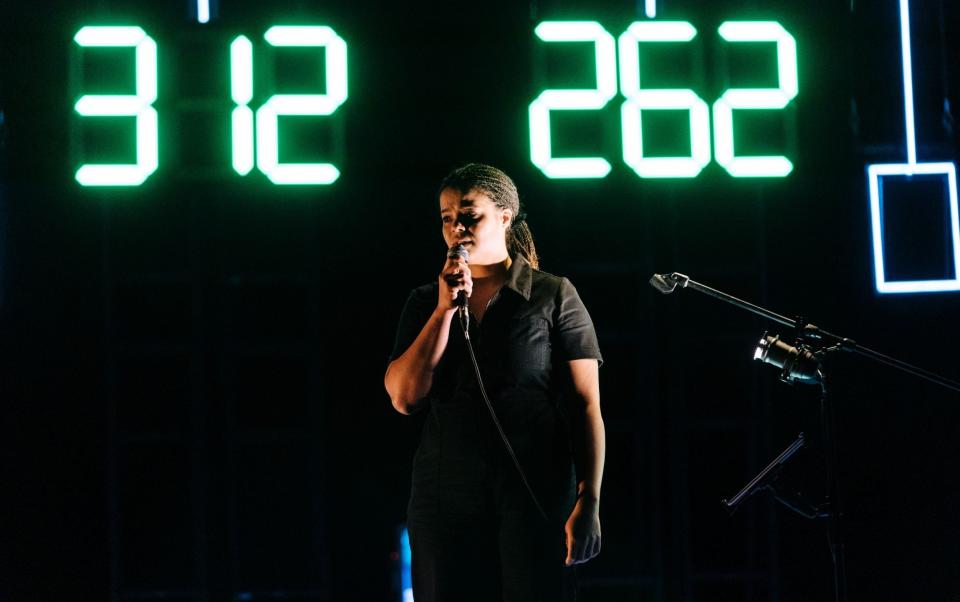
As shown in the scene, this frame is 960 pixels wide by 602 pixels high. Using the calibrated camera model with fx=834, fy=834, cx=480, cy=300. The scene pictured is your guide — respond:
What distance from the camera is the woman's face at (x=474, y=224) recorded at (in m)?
2.21

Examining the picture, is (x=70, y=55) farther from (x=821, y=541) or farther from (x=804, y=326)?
(x=821, y=541)

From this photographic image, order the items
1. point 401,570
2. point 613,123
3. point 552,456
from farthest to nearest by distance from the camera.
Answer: point 613,123 < point 401,570 < point 552,456

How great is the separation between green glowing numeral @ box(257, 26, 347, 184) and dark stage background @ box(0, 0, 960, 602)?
0.27ft

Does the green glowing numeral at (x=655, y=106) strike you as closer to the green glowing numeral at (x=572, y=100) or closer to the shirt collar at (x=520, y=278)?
the green glowing numeral at (x=572, y=100)

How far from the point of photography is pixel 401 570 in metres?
3.30

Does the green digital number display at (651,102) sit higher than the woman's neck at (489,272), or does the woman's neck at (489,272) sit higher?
the green digital number display at (651,102)

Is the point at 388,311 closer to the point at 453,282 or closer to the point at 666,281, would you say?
the point at 666,281

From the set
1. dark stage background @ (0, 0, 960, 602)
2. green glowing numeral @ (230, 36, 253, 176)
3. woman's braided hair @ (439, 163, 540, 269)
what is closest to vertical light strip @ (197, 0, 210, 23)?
dark stage background @ (0, 0, 960, 602)

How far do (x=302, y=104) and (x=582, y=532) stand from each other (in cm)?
216

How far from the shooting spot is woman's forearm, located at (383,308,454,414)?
2064mm

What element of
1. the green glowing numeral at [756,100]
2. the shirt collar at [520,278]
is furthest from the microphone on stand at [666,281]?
the green glowing numeral at [756,100]

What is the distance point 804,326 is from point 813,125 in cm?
142

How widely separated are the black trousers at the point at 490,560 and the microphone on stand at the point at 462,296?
48 cm

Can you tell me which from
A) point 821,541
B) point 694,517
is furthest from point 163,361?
point 821,541
